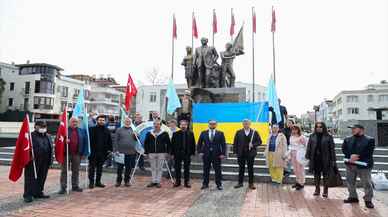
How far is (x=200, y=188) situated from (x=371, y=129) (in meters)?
8.83

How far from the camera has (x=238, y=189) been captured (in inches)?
304

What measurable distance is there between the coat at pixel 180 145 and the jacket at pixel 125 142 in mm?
1132

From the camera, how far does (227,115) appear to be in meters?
12.0

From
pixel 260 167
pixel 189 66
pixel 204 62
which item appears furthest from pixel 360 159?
pixel 189 66

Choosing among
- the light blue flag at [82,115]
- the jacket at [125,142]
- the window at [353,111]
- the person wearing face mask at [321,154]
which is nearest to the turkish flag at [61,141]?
the light blue flag at [82,115]

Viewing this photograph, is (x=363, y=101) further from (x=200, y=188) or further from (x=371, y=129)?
(x=200, y=188)

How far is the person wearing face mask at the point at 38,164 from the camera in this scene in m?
6.41

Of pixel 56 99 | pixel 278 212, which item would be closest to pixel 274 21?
pixel 278 212

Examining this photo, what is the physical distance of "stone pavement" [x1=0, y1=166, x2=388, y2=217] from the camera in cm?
555

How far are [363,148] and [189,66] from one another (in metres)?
10.2

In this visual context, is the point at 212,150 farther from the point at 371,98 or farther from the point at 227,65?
the point at 371,98

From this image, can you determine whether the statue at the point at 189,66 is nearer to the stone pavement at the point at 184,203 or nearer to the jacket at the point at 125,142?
the jacket at the point at 125,142

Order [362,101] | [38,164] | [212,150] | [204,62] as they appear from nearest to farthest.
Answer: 1. [38,164]
2. [212,150]
3. [204,62]
4. [362,101]

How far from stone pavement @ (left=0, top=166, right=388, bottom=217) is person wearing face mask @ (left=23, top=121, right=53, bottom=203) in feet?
0.97
